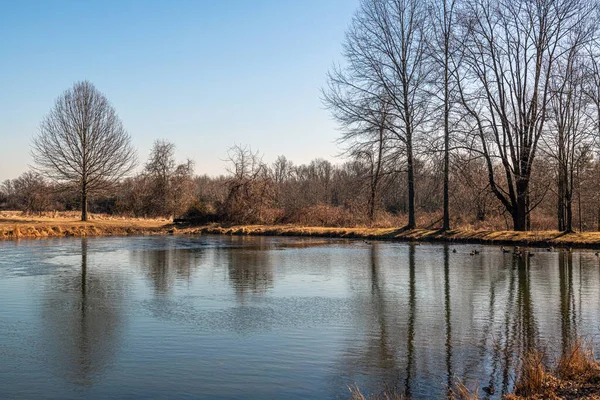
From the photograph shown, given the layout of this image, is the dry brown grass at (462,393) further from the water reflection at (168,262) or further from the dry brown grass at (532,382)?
the water reflection at (168,262)

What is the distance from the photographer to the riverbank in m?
27.1

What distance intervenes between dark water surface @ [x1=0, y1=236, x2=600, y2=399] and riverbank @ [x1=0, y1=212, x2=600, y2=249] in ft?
18.2

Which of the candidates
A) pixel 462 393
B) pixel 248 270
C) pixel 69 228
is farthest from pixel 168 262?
pixel 69 228

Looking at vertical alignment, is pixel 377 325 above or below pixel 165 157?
below

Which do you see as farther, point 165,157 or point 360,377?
point 165,157

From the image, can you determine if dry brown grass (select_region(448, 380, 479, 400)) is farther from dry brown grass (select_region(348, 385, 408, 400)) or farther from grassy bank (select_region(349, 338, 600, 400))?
dry brown grass (select_region(348, 385, 408, 400))

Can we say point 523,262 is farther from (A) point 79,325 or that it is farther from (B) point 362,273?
(A) point 79,325

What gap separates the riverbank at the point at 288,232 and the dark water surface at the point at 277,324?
5.53 metres

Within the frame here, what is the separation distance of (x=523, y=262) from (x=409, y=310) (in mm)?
10133

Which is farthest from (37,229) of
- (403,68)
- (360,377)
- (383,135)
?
(360,377)

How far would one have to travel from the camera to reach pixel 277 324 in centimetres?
1138

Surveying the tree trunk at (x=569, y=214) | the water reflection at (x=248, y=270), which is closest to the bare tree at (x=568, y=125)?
the tree trunk at (x=569, y=214)

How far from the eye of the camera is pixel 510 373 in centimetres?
816

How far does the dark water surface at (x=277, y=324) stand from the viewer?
799cm
